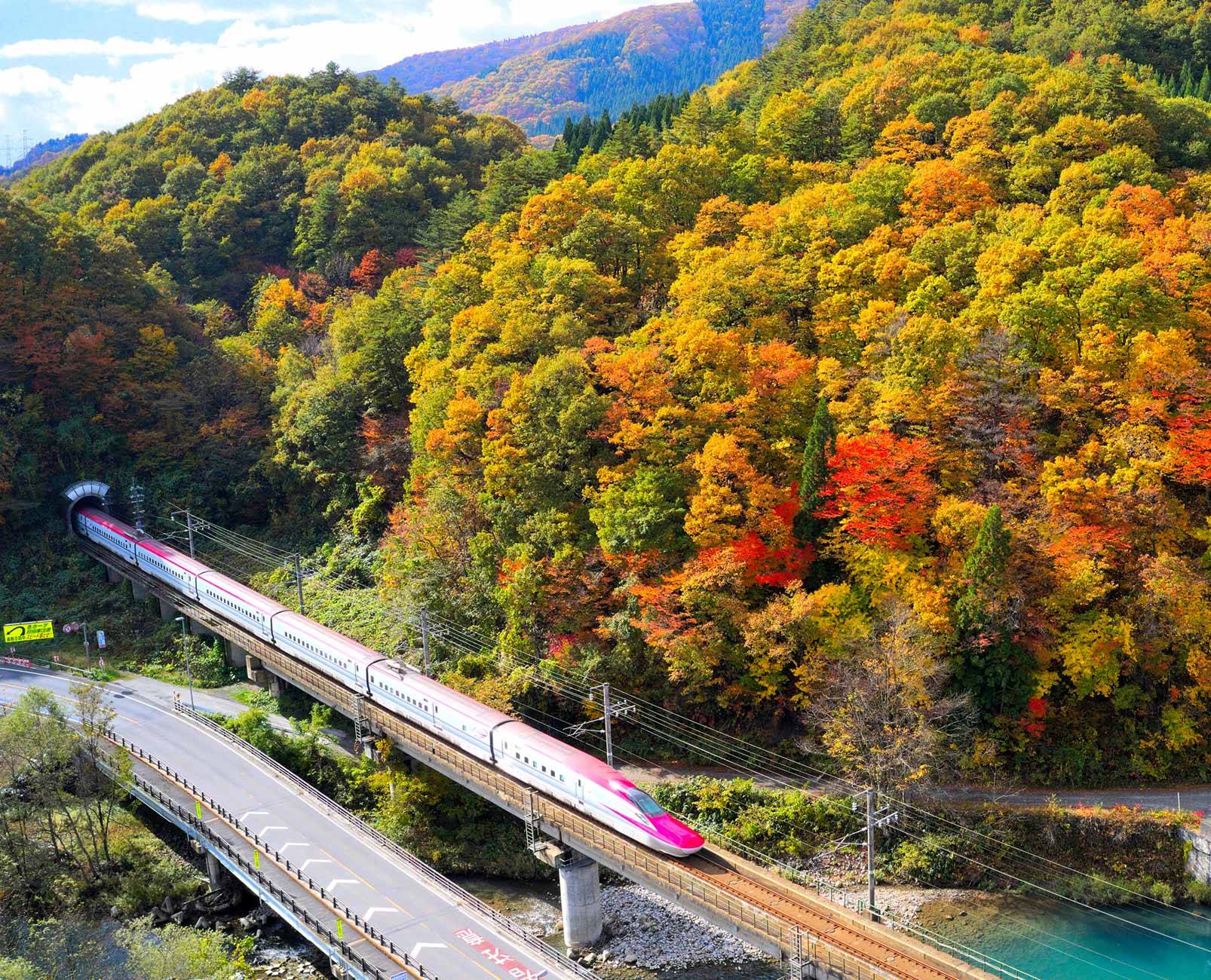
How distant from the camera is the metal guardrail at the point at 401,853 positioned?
29047 mm

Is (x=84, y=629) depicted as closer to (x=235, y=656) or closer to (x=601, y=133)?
(x=235, y=656)

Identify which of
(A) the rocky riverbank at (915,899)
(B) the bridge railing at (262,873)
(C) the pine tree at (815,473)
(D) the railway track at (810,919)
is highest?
(C) the pine tree at (815,473)

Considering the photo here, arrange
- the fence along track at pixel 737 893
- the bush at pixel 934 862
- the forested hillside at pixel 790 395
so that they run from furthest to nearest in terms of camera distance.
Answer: the forested hillside at pixel 790 395
the bush at pixel 934 862
the fence along track at pixel 737 893

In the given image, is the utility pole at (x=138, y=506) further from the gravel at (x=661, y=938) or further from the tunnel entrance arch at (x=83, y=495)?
the gravel at (x=661, y=938)

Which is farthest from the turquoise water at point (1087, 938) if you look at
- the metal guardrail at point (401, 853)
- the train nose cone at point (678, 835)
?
the metal guardrail at point (401, 853)

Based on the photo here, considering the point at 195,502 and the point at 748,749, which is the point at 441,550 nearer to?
the point at 748,749

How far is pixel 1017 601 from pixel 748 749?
1134 cm

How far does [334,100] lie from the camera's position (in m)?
94.6

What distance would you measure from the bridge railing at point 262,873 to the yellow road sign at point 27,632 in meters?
12.8

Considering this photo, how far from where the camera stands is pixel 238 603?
→ 49312 mm

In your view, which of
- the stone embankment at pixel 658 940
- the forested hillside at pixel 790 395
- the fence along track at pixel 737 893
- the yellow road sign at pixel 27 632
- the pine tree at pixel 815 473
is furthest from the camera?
the yellow road sign at pixel 27 632

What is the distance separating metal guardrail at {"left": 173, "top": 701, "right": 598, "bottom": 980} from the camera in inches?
1144

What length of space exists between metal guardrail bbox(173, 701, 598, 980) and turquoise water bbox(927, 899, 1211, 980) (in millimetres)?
12043

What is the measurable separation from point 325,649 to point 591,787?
16802 mm
